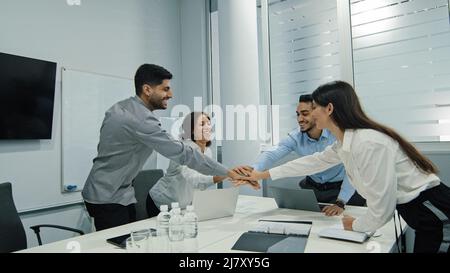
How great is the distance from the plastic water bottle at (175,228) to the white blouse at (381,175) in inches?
32.0

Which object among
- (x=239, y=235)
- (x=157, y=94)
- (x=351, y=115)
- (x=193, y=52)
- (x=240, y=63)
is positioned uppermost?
(x=193, y=52)

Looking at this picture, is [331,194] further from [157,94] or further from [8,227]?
[8,227]

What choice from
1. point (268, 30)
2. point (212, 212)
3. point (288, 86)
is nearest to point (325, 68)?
point (288, 86)

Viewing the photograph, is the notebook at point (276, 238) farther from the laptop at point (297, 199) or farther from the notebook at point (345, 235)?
the laptop at point (297, 199)

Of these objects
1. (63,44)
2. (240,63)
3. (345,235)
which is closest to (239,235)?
(345,235)

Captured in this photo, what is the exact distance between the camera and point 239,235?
5.33 feet

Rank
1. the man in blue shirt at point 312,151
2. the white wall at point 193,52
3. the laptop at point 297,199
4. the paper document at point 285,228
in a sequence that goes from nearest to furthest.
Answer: the paper document at point 285,228
the laptop at point 297,199
the man in blue shirt at point 312,151
the white wall at point 193,52

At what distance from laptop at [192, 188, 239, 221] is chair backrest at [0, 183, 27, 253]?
107 centimetres

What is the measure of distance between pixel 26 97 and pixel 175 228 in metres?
1.95

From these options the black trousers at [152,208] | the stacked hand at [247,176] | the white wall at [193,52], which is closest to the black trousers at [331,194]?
the stacked hand at [247,176]

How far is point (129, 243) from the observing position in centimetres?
146

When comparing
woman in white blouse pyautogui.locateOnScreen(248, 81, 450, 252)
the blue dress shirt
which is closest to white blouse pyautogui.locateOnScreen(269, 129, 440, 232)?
woman in white blouse pyautogui.locateOnScreen(248, 81, 450, 252)

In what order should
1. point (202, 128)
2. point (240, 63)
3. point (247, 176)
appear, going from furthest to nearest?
point (240, 63) < point (202, 128) < point (247, 176)

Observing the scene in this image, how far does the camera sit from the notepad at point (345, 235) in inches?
56.4
